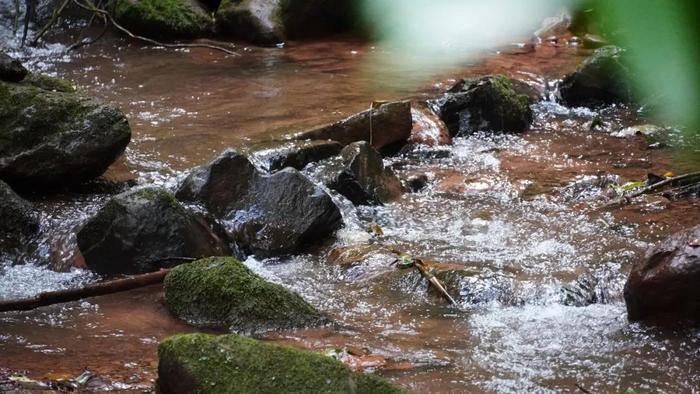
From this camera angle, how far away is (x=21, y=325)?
428 centimetres

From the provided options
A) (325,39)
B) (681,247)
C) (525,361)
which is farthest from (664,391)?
(325,39)

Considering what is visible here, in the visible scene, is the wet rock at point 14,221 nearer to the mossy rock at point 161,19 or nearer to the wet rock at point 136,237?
the wet rock at point 136,237

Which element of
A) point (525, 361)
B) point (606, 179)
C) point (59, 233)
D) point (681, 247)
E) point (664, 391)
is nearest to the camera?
point (664, 391)

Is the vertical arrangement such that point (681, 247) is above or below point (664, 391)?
above

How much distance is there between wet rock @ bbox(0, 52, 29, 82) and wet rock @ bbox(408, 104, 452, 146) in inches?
142

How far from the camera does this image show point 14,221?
592 cm

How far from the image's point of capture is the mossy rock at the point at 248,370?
2867mm

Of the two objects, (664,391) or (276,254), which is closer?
(664,391)

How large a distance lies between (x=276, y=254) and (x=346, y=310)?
1.24m

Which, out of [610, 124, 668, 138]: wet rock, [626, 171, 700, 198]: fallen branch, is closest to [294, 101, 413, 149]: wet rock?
[610, 124, 668, 138]: wet rock

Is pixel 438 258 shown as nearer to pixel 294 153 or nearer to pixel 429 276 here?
pixel 429 276

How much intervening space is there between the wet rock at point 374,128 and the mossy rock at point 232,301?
3421 millimetres

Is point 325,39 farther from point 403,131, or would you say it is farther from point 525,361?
point 525,361

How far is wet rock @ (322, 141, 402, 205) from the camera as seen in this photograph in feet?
22.4
